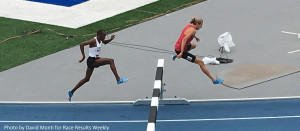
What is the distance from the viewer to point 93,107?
16.2 m

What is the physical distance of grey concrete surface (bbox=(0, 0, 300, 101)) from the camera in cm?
1700

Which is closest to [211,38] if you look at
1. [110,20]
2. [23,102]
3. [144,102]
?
[110,20]

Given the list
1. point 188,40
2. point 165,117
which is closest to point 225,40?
point 188,40

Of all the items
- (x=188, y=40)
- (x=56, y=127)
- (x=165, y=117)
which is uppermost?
(x=188, y=40)

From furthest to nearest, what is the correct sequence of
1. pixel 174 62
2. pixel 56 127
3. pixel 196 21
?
pixel 174 62
pixel 196 21
pixel 56 127

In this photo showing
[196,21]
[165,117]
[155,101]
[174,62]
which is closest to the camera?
[155,101]

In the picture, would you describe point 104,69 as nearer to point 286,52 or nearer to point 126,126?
point 126,126

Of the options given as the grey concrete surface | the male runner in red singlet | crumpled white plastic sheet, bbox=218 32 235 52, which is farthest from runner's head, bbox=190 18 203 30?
crumpled white plastic sheet, bbox=218 32 235 52

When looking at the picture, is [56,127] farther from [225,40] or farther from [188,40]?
[225,40]

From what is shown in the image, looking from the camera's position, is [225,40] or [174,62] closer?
[174,62]

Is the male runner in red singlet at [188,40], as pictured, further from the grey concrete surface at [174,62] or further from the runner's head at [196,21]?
the grey concrete surface at [174,62]

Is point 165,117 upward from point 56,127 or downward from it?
upward

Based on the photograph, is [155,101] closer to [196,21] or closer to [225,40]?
[196,21]

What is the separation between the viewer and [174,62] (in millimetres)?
19297
